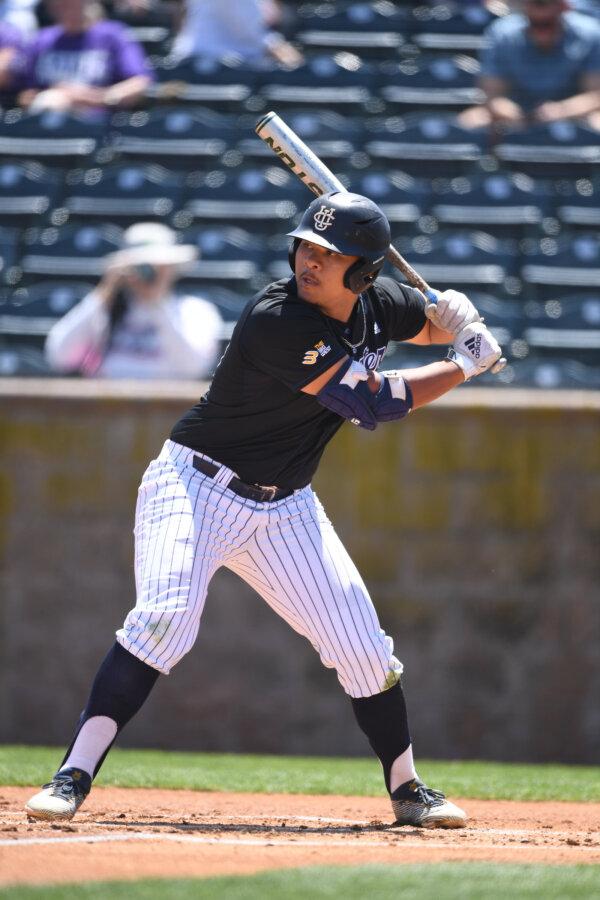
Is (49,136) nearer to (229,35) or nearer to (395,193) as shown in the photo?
(229,35)

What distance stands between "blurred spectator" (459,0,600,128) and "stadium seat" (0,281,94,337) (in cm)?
259

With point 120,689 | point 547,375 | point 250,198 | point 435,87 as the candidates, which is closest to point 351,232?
point 120,689

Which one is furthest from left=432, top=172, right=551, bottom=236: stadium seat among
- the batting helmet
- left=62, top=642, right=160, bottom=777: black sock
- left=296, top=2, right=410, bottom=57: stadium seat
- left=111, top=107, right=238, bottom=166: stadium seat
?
left=62, top=642, right=160, bottom=777: black sock

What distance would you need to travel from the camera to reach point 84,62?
28.9 feet

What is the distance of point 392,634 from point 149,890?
370 cm

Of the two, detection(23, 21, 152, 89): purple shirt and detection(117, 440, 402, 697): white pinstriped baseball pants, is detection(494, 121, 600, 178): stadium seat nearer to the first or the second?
detection(23, 21, 152, 89): purple shirt

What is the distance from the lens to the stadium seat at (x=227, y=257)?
25.5 ft

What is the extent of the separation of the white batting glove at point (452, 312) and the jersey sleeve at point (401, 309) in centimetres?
9

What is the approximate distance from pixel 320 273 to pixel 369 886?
5.47 ft

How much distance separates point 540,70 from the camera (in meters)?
8.34

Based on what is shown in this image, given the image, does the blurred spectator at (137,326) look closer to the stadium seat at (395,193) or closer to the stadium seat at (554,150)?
the stadium seat at (395,193)

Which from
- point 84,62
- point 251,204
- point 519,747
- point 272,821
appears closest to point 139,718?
point 519,747

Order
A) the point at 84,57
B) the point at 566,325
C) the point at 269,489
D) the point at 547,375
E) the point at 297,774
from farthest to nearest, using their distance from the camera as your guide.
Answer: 1. the point at 84,57
2. the point at 566,325
3. the point at 547,375
4. the point at 297,774
5. the point at 269,489

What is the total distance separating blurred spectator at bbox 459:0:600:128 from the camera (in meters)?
8.23
